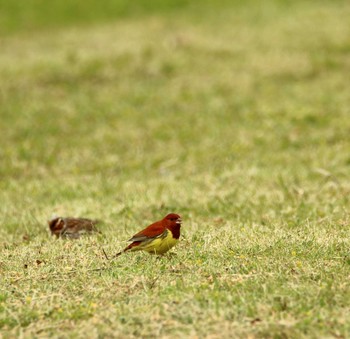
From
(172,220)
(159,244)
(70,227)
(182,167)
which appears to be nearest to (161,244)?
(159,244)

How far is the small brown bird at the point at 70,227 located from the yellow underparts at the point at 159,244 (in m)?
2.58

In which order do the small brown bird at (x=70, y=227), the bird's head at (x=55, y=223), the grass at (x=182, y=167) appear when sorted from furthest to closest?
the bird's head at (x=55, y=223) → the small brown bird at (x=70, y=227) → the grass at (x=182, y=167)

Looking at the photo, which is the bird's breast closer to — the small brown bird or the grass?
the grass

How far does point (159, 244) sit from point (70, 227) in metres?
3.07

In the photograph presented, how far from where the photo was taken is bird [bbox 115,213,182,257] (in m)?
8.17

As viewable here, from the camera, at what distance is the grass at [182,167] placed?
678 cm

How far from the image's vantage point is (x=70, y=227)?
10906 millimetres

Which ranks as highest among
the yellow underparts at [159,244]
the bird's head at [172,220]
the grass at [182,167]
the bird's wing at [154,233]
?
the bird's head at [172,220]

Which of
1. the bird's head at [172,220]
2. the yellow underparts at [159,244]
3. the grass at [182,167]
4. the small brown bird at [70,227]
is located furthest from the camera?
the small brown bird at [70,227]

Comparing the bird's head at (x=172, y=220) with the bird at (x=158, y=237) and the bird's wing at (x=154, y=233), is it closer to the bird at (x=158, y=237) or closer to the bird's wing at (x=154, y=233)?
the bird at (x=158, y=237)

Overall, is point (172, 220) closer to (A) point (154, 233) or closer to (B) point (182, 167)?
(A) point (154, 233)

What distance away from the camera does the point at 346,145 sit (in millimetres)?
18391

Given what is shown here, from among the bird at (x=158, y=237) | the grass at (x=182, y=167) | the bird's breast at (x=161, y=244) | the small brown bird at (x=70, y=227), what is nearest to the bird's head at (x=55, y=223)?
the small brown bird at (x=70, y=227)

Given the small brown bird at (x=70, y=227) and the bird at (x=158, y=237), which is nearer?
the bird at (x=158, y=237)
